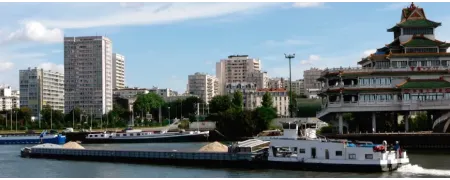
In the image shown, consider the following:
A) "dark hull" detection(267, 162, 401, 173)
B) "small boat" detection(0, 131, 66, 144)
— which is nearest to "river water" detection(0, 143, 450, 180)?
"dark hull" detection(267, 162, 401, 173)

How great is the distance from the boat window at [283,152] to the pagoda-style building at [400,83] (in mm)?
26358

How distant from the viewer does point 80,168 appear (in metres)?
50.4

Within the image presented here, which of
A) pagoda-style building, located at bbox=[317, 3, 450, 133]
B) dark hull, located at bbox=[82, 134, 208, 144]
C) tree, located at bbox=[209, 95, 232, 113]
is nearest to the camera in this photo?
pagoda-style building, located at bbox=[317, 3, 450, 133]

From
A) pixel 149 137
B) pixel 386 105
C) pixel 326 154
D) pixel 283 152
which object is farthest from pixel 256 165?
pixel 149 137

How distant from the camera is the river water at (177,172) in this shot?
1537 inches

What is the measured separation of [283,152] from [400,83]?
99.2 ft

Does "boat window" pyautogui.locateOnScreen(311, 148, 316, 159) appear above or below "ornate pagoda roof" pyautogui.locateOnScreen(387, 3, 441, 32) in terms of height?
below

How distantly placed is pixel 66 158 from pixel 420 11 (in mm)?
46800

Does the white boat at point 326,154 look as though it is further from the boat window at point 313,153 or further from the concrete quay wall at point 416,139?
the concrete quay wall at point 416,139

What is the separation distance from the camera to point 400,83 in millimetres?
68812

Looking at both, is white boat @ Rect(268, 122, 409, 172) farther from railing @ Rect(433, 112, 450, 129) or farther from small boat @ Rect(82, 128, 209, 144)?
small boat @ Rect(82, 128, 209, 144)

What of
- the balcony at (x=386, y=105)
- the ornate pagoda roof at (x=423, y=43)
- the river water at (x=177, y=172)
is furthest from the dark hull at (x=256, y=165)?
the ornate pagoda roof at (x=423, y=43)

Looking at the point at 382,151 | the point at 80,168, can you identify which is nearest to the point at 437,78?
the point at 382,151

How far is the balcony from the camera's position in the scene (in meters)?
66.8
